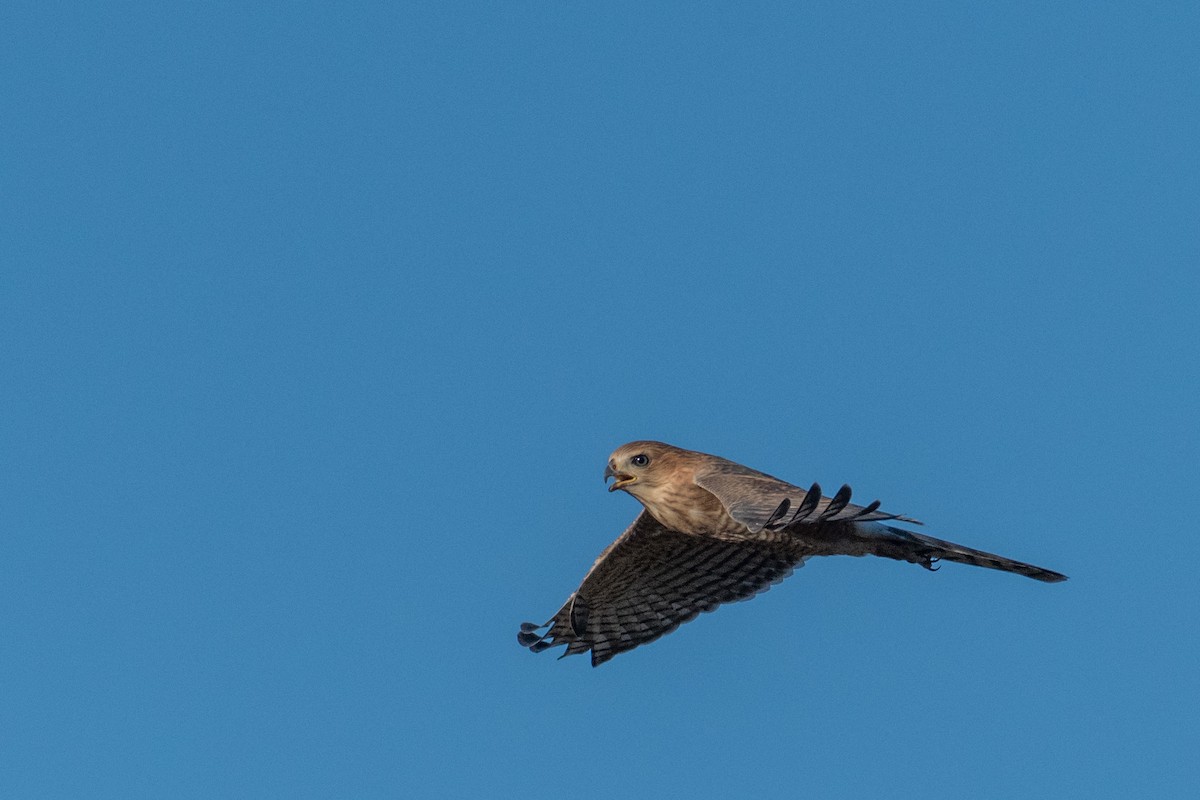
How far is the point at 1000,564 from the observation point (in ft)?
45.0

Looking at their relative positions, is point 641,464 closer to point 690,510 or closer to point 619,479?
point 619,479

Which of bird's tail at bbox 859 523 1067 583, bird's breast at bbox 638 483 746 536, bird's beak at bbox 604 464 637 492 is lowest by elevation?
bird's tail at bbox 859 523 1067 583

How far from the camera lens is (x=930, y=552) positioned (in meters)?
13.8

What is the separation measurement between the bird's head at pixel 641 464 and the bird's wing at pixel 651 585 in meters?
0.68

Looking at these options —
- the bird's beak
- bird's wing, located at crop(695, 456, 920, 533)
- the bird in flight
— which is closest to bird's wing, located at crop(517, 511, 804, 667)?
the bird in flight

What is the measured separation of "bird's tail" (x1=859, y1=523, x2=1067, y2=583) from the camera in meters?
13.6

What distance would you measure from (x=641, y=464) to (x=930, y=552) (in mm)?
2498

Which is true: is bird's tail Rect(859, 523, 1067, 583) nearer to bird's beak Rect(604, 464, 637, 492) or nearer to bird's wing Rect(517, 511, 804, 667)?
bird's wing Rect(517, 511, 804, 667)

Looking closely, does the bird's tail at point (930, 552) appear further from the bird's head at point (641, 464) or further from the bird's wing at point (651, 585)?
the bird's head at point (641, 464)

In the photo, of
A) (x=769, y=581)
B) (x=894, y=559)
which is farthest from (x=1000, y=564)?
(x=769, y=581)

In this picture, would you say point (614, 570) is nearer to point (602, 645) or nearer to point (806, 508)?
point (602, 645)

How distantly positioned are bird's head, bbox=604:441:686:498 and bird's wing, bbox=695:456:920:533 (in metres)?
0.38

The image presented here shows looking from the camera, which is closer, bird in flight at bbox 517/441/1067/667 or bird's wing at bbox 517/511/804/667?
bird in flight at bbox 517/441/1067/667

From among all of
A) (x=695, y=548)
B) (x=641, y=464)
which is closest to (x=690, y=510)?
(x=641, y=464)
